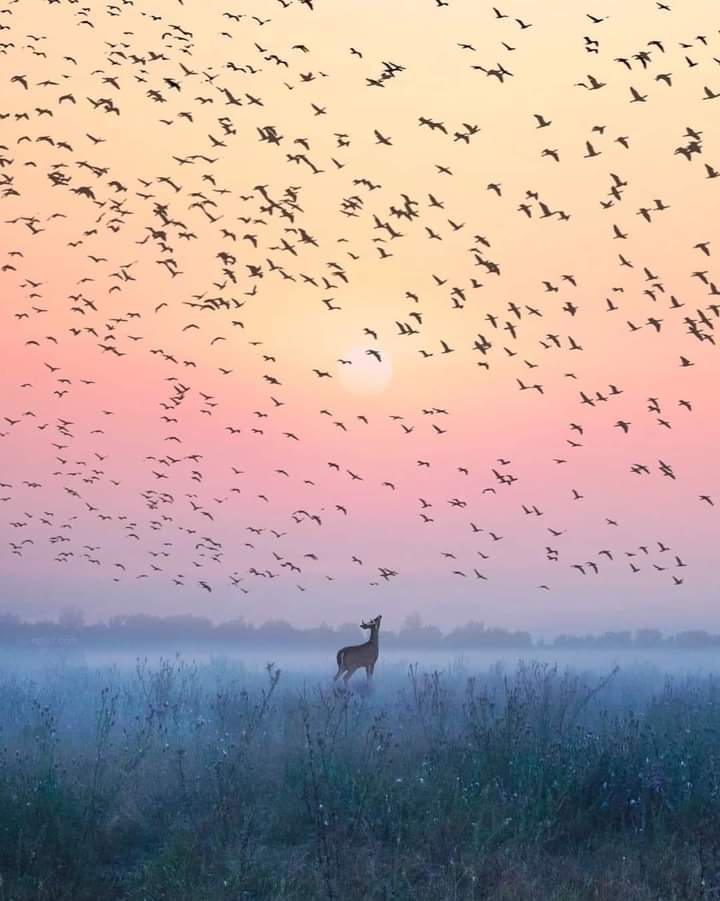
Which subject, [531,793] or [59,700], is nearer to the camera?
[531,793]

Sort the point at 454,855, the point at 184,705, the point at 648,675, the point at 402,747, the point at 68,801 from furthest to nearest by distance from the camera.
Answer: the point at 648,675 < the point at 184,705 < the point at 402,747 < the point at 68,801 < the point at 454,855

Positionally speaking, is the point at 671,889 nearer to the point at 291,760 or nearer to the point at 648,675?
the point at 291,760

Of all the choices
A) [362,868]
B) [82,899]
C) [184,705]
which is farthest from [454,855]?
[184,705]

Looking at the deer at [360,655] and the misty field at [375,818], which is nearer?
the misty field at [375,818]

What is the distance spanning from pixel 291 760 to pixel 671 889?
5213mm

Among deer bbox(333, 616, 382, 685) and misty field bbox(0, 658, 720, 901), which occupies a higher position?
deer bbox(333, 616, 382, 685)

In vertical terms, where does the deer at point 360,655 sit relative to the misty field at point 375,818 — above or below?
above

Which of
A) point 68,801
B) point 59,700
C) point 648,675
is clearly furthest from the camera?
point 648,675

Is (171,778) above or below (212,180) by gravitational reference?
below

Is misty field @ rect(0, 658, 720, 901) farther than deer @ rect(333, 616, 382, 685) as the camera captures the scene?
No

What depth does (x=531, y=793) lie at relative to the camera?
1316 cm

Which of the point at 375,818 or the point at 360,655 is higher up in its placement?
the point at 360,655

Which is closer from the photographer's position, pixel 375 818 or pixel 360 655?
pixel 375 818

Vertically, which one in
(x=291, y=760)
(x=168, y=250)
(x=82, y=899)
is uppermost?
(x=168, y=250)
